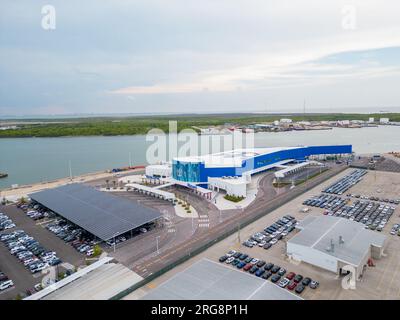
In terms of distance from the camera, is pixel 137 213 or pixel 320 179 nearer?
pixel 137 213

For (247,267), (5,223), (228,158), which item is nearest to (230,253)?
(247,267)

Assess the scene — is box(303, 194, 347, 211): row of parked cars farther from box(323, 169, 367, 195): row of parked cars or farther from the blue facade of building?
the blue facade of building

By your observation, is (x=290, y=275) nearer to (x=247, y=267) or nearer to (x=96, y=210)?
(x=247, y=267)

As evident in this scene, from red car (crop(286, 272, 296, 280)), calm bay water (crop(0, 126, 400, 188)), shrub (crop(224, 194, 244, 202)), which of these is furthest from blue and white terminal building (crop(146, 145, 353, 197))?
calm bay water (crop(0, 126, 400, 188))

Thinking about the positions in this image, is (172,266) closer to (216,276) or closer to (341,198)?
(216,276)

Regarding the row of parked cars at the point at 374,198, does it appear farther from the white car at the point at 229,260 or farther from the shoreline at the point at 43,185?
the shoreline at the point at 43,185
